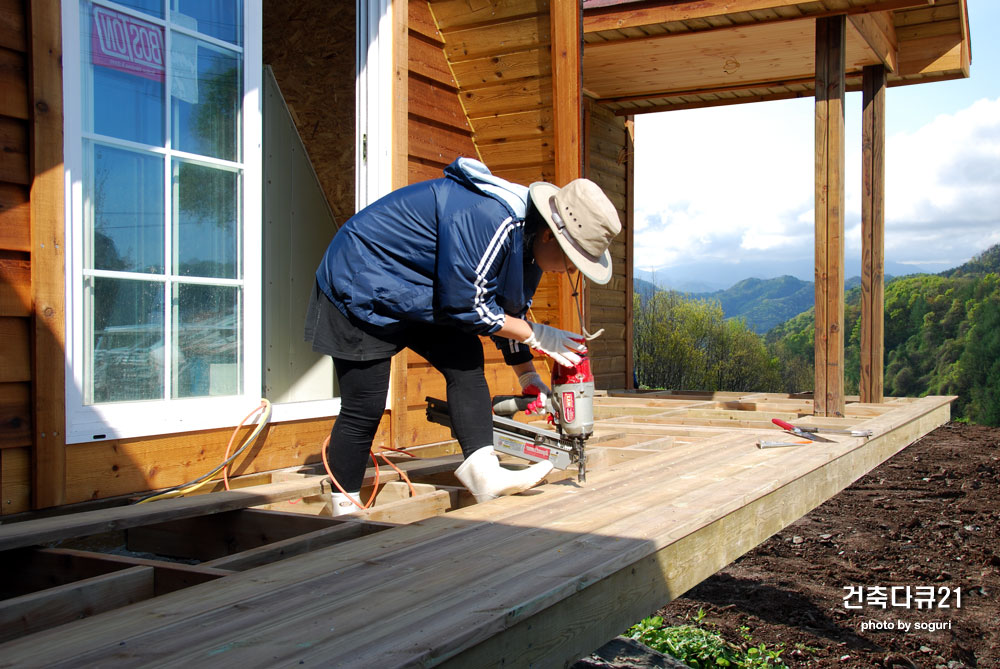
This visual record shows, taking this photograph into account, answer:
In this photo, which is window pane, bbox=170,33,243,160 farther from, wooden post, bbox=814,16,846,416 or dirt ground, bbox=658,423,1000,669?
dirt ground, bbox=658,423,1000,669

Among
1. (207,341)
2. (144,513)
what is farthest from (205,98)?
(144,513)

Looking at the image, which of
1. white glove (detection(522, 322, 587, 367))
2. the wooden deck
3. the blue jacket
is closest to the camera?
the wooden deck

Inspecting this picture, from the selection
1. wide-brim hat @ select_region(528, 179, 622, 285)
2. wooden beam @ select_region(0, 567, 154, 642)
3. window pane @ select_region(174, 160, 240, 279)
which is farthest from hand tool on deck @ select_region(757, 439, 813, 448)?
wooden beam @ select_region(0, 567, 154, 642)

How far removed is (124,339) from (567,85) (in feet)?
8.36

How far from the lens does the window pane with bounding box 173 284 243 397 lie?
3.04m

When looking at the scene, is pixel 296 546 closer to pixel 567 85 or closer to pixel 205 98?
pixel 205 98

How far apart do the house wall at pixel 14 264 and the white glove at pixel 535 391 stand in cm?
157

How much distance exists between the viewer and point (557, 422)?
272cm

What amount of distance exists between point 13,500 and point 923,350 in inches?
923

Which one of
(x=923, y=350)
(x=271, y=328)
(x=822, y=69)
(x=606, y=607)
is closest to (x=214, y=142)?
(x=271, y=328)

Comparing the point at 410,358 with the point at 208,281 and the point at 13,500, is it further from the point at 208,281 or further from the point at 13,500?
the point at 13,500

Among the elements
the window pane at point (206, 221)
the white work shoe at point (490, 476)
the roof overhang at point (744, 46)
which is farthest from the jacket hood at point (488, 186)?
the roof overhang at point (744, 46)

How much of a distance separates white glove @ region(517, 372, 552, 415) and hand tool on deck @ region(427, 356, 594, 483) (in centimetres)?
2

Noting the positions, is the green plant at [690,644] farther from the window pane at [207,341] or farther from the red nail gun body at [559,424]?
the window pane at [207,341]
